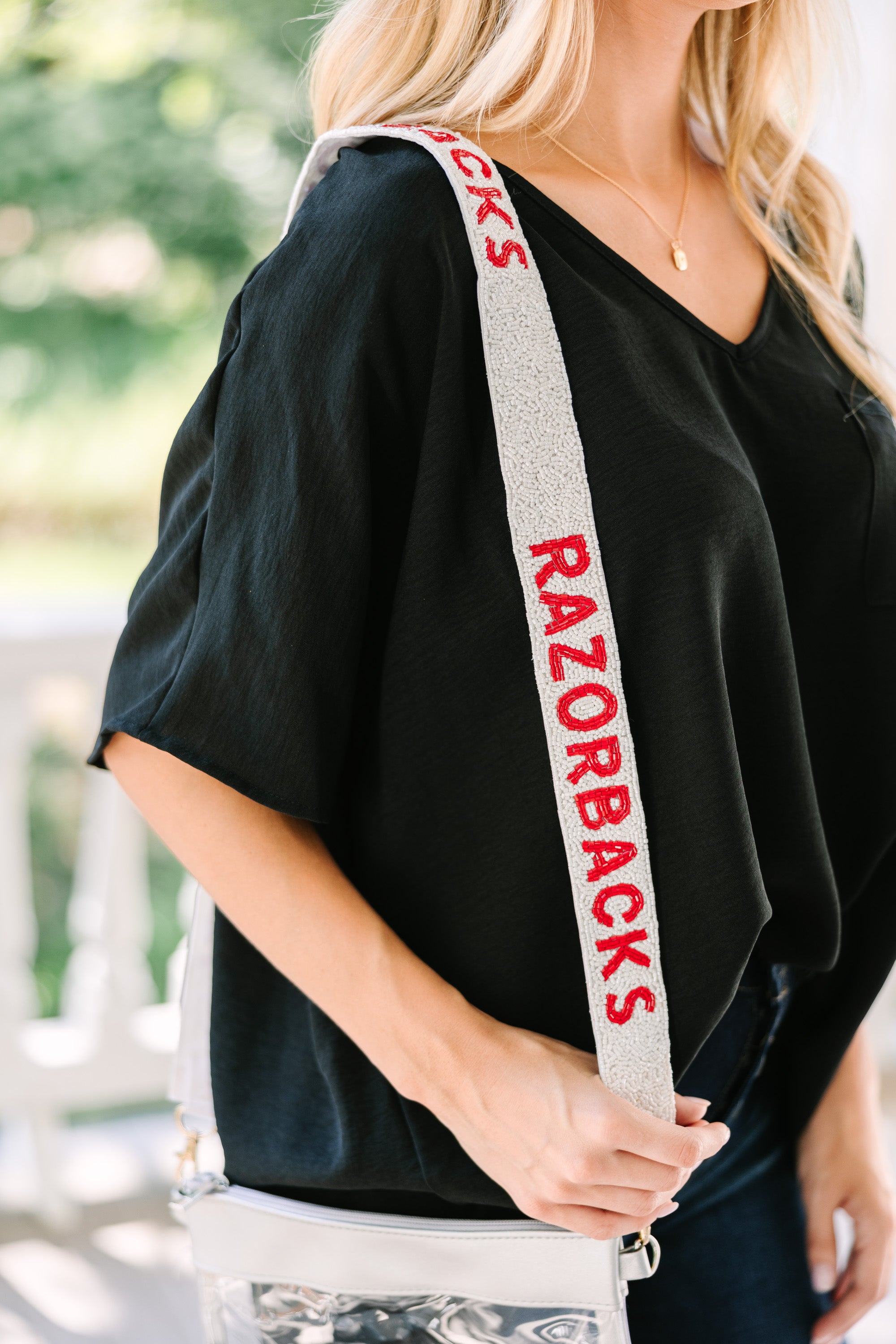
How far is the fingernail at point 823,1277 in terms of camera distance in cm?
83

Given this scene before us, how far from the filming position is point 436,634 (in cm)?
61

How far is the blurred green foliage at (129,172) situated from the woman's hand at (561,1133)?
3.48 m

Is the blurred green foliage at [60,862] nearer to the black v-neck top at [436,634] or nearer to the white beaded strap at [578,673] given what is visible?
the black v-neck top at [436,634]

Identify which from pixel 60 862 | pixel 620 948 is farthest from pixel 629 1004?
pixel 60 862

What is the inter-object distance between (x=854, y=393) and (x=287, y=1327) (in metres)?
0.74

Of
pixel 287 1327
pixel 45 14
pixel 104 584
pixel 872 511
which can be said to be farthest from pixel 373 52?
pixel 104 584

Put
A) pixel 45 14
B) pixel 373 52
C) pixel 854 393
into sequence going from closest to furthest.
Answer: pixel 373 52, pixel 854 393, pixel 45 14

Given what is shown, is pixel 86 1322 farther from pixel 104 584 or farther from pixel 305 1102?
pixel 104 584

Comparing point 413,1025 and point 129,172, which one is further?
point 129,172

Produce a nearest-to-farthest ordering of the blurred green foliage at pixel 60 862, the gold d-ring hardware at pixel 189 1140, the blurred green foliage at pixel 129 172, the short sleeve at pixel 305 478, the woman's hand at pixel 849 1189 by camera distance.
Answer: the short sleeve at pixel 305 478 → the gold d-ring hardware at pixel 189 1140 → the woman's hand at pixel 849 1189 → the blurred green foliage at pixel 129 172 → the blurred green foliage at pixel 60 862

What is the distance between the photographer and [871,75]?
201 cm

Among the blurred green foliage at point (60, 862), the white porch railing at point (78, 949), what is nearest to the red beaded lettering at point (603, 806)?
the white porch railing at point (78, 949)

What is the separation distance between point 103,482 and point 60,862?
1633 millimetres

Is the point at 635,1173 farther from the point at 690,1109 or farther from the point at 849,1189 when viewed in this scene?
the point at 849,1189
